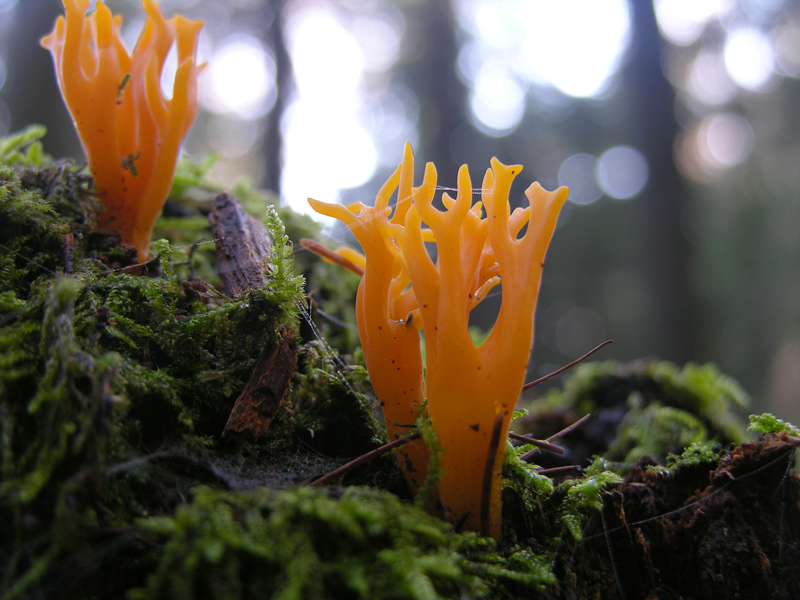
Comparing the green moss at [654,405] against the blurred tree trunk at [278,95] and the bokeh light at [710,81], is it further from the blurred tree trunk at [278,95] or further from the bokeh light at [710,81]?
the bokeh light at [710,81]

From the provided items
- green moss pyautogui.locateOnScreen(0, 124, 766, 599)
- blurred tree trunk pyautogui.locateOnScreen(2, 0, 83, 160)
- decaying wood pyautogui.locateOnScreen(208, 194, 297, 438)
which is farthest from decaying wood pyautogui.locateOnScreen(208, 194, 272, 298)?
blurred tree trunk pyautogui.locateOnScreen(2, 0, 83, 160)

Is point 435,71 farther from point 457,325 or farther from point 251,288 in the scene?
point 457,325

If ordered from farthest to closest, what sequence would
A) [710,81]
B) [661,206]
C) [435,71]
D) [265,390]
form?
[435,71] < [710,81] < [661,206] < [265,390]

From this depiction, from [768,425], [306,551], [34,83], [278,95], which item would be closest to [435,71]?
[278,95]

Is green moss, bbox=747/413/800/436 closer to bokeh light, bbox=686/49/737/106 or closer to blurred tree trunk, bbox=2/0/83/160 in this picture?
blurred tree trunk, bbox=2/0/83/160

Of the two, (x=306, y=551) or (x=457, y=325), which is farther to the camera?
(x=457, y=325)

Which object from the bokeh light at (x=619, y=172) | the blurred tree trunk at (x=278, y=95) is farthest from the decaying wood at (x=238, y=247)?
the bokeh light at (x=619, y=172)
